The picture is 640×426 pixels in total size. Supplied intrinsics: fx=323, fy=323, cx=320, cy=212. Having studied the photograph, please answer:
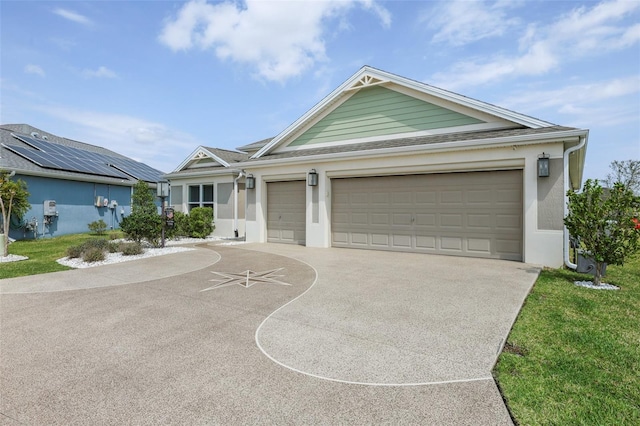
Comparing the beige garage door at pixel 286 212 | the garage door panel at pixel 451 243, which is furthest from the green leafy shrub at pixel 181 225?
the garage door panel at pixel 451 243

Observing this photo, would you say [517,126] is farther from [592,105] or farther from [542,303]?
[592,105]

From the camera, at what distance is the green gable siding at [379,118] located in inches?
396

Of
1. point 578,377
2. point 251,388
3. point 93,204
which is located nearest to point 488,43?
point 578,377

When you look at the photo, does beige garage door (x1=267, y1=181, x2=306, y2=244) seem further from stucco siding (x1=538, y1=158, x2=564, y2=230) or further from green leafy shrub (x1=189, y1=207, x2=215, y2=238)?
stucco siding (x1=538, y1=158, x2=564, y2=230)

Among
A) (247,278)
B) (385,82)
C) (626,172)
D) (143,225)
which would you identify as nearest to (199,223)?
(143,225)

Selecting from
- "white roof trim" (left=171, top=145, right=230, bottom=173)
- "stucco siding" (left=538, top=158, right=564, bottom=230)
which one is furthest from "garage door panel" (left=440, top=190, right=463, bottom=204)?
"white roof trim" (left=171, top=145, right=230, bottom=173)

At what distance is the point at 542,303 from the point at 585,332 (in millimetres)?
1147

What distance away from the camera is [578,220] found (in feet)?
20.3

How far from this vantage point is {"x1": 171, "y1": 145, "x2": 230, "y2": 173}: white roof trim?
1477cm

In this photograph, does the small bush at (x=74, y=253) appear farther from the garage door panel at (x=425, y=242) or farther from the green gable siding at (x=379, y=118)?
the garage door panel at (x=425, y=242)

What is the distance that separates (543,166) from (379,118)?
510 cm

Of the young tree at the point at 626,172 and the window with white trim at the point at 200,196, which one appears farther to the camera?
the young tree at the point at 626,172

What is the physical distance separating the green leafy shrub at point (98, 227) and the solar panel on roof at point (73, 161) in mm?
2811

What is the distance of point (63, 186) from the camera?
15930mm
